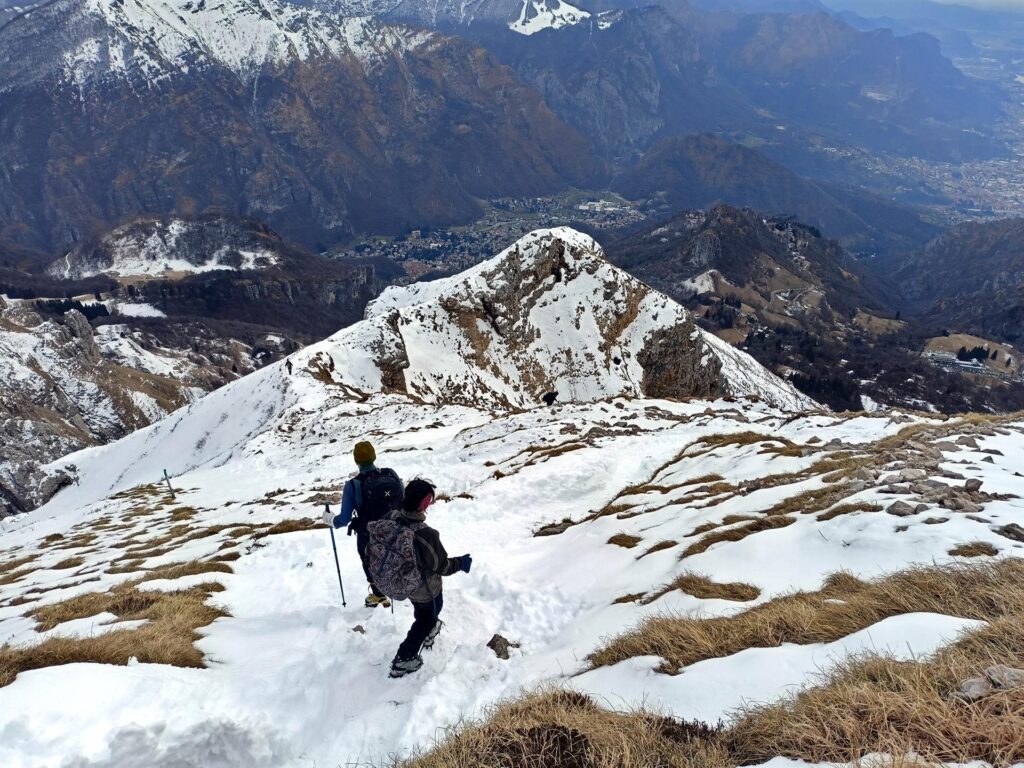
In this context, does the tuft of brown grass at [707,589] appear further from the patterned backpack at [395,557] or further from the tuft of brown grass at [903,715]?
the patterned backpack at [395,557]

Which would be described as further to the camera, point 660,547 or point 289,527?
point 289,527

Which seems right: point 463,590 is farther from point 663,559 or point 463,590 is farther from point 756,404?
point 756,404

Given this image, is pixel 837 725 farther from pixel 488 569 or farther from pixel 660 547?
pixel 488 569

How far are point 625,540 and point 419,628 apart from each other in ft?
19.8

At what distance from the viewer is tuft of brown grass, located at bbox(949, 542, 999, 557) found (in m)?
6.76

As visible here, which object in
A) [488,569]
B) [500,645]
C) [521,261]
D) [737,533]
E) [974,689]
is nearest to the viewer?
[974,689]

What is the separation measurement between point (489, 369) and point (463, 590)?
61.3 m

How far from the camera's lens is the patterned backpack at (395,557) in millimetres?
7395

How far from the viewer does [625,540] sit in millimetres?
12328

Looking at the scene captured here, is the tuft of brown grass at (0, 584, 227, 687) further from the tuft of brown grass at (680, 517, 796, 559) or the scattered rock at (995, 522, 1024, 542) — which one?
the scattered rock at (995, 522, 1024, 542)

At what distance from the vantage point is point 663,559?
33.4ft

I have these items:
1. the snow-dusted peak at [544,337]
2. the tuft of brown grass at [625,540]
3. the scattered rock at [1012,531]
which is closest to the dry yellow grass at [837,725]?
the scattered rock at [1012,531]

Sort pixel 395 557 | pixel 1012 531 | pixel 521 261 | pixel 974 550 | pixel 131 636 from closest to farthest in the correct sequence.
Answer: pixel 974 550, pixel 1012 531, pixel 131 636, pixel 395 557, pixel 521 261

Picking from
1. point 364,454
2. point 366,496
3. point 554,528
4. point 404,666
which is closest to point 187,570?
point 366,496
